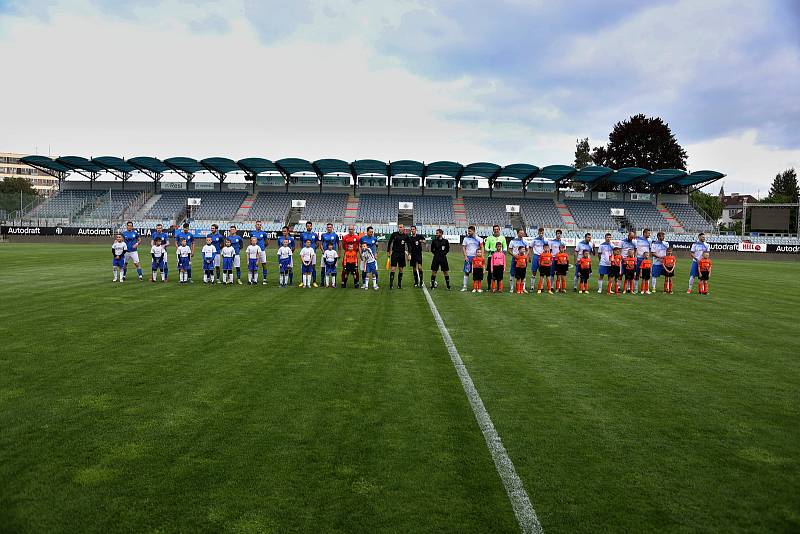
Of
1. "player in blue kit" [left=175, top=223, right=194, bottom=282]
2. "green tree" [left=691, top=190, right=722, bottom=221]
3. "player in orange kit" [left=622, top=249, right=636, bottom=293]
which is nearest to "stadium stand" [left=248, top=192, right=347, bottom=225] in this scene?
"player in blue kit" [left=175, top=223, right=194, bottom=282]

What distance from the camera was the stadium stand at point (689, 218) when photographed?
5575 centimetres

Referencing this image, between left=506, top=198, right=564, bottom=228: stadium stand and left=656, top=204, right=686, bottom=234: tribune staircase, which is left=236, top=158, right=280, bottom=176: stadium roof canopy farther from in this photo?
left=656, top=204, right=686, bottom=234: tribune staircase

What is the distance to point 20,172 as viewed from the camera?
12200 cm

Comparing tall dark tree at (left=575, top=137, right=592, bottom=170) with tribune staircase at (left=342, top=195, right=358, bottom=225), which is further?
tall dark tree at (left=575, top=137, right=592, bottom=170)

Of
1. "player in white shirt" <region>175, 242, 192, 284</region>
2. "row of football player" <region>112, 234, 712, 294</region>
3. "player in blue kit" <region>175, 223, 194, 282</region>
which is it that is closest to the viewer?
"row of football player" <region>112, 234, 712, 294</region>

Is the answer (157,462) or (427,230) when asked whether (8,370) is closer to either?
(157,462)

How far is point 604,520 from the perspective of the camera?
323 centimetres

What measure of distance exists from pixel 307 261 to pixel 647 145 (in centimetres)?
6244

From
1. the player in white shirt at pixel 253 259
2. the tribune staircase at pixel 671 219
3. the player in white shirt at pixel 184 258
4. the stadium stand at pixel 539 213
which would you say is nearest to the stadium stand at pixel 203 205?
the stadium stand at pixel 539 213

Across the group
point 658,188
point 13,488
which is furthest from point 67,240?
point 658,188

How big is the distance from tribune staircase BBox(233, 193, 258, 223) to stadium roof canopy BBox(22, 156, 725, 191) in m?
2.88

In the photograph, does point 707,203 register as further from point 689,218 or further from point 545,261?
point 545,261

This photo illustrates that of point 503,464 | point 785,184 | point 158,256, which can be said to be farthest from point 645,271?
point 785,184

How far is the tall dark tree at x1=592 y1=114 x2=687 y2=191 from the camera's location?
6550cm
